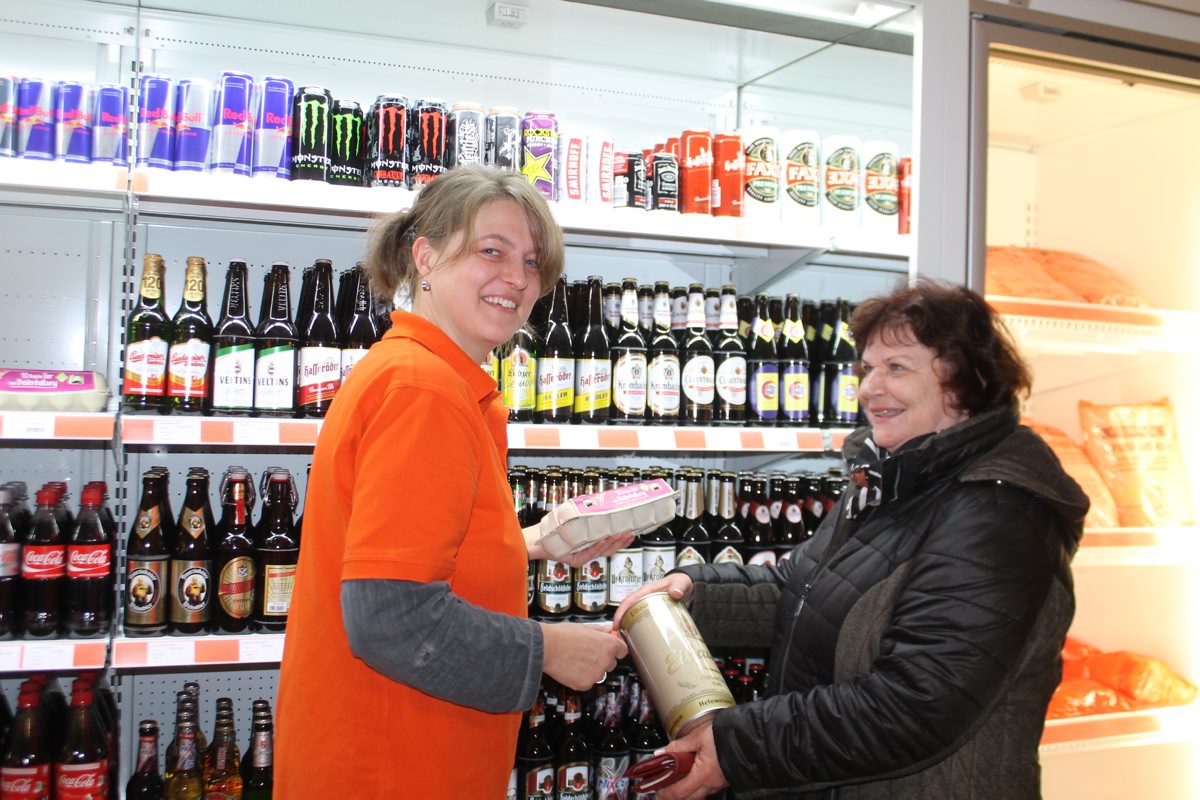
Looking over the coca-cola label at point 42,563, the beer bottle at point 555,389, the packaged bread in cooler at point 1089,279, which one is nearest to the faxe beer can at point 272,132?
the beer bottle at point 555,389

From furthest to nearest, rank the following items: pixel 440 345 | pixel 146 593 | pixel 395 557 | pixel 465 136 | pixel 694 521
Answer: pixel 694 521 → pixel 465 136 → pixel 146 593 → pixel 440 345 → pixel 395 557

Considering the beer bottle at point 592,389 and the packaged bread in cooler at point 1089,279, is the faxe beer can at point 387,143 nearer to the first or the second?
the beer bottle at point 592,389

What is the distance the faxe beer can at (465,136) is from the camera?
7.99 ft

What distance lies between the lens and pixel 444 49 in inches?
120

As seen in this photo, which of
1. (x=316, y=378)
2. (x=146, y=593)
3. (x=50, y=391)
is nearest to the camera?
(x=50, y=391)

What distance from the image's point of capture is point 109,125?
225 cm

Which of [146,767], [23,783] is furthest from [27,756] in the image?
[146,767]

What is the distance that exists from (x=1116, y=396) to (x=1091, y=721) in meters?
1.05

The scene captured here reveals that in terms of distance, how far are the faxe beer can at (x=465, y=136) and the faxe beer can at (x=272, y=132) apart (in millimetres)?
413

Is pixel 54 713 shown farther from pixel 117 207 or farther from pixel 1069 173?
pixel 1069 173

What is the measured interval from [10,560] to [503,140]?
163 cm

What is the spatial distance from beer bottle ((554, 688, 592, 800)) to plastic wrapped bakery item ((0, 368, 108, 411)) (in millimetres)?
1505

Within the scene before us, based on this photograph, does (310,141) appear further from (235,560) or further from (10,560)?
(10,560)

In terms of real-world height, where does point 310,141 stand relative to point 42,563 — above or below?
above
